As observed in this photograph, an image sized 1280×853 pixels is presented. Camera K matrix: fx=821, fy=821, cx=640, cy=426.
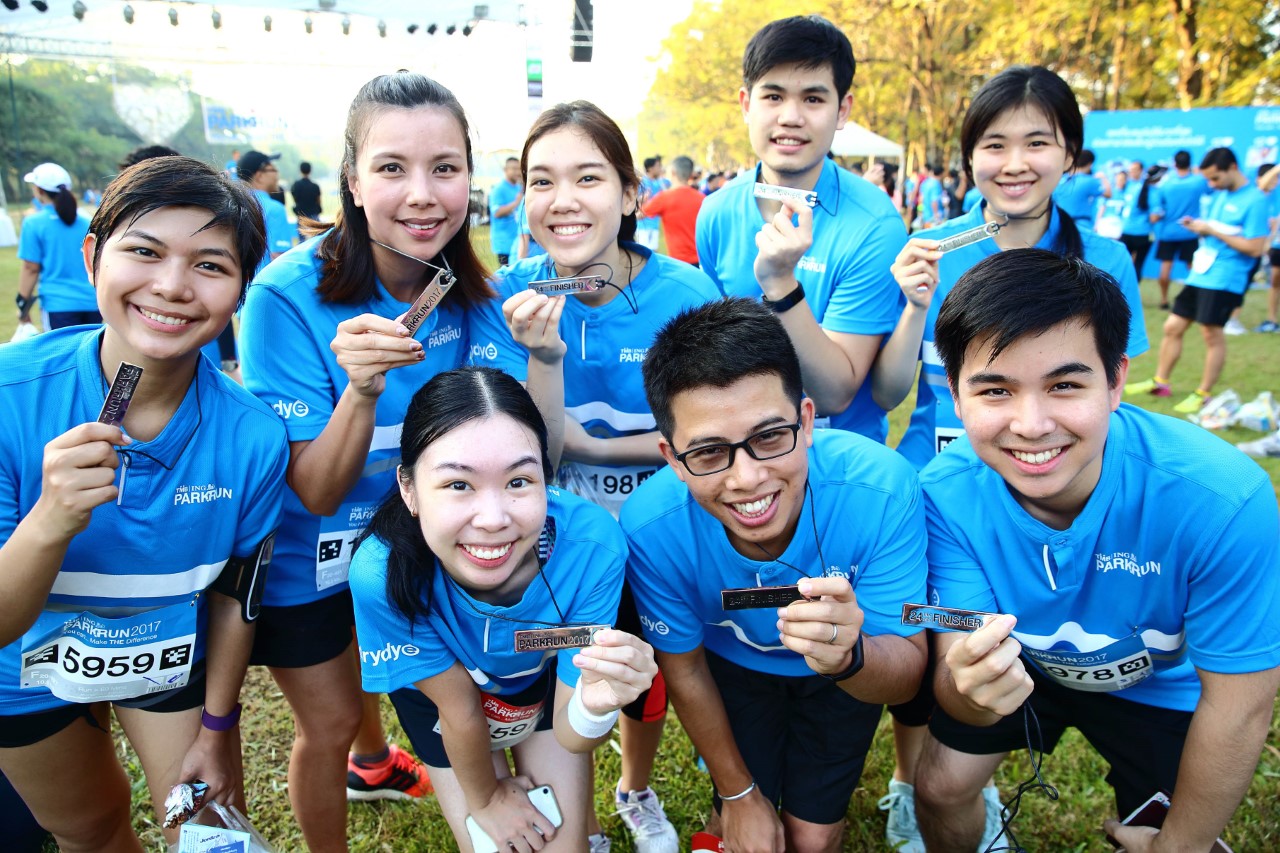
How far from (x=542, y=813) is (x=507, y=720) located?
0.29 m

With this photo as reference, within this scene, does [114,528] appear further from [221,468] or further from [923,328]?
[923,328]

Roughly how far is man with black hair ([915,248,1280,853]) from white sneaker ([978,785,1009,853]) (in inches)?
16.7

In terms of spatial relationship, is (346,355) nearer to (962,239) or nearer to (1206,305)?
(962,239)

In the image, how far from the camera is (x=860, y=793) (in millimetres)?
3168

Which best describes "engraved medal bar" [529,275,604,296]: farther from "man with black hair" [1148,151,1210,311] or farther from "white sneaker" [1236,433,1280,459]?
"man with black hair" [1148,151,1210,311]

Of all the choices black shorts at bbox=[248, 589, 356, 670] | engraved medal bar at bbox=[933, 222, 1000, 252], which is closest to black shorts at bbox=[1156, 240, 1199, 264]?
engraved medal bar at bbox=[933, 222, 1000, 252]

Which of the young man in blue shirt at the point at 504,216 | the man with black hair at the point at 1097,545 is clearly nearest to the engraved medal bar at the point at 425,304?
the man with black hair at the point at 1097,545

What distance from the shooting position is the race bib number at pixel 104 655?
6.84 ft

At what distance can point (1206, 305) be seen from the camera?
305 inches

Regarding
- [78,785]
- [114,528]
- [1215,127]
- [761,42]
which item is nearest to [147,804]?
[78,785]

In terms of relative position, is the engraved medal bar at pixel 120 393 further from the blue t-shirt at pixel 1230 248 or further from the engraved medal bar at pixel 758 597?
the blue t-shirt at pixel 1230 248

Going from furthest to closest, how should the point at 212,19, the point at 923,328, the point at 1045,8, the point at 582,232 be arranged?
the point at 1045,8 → the point at 212,19 → the point at 923,328 → the point at 582,232

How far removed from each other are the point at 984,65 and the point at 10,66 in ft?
80.8

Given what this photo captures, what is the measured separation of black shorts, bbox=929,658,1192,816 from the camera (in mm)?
2434
